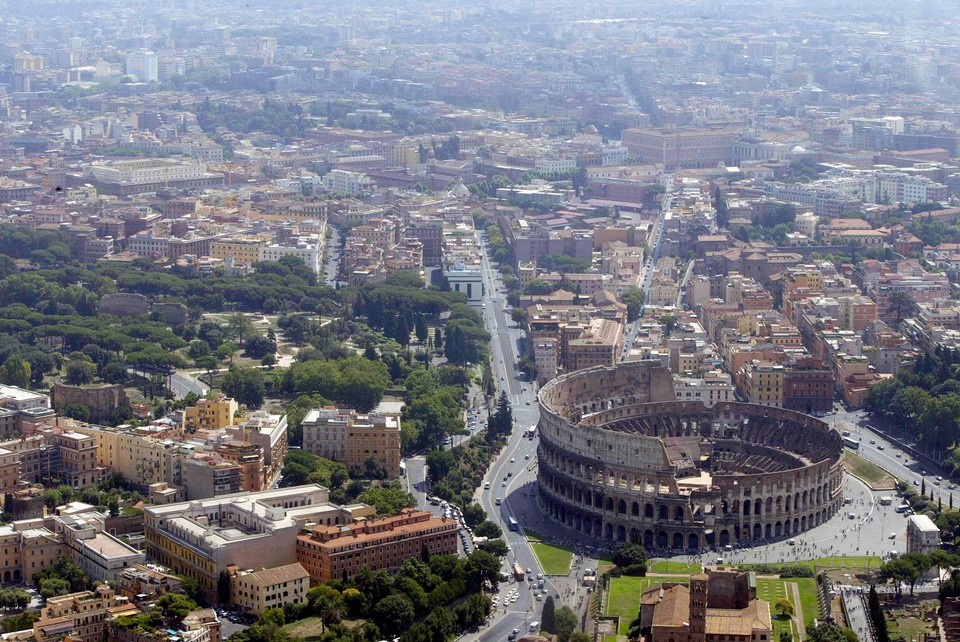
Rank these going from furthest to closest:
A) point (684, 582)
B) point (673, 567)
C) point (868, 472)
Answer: point (868, 472), point (673, 567), point (684, 582)

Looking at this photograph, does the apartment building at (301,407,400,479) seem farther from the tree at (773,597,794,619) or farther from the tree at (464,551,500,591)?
the tree at (773,597,794,619)

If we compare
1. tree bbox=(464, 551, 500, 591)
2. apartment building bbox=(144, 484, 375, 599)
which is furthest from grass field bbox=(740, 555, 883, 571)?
apartment building bbox=(144, 484, 375, 599)

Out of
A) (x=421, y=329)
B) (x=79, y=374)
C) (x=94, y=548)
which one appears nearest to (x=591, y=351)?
(x=421, y=329)

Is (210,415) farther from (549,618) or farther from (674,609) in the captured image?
(674,609)

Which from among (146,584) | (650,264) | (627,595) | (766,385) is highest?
(146,584)

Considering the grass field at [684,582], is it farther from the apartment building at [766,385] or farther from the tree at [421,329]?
the tree at [421,329]

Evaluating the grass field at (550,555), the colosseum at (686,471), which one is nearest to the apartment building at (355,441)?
the colosseum at (686,471)
